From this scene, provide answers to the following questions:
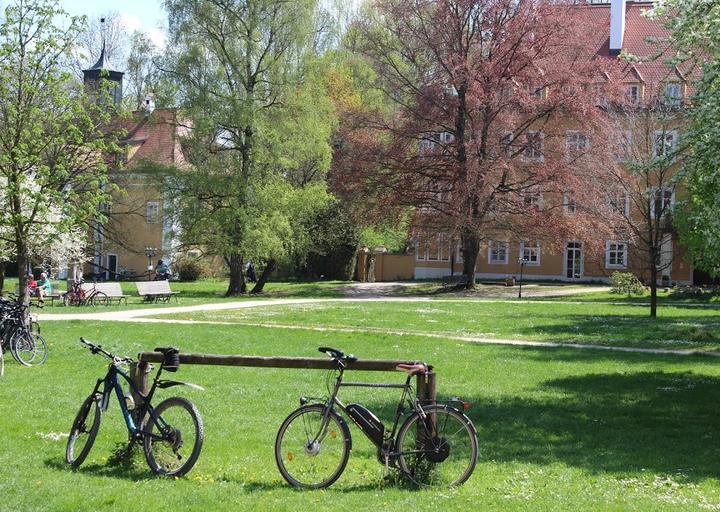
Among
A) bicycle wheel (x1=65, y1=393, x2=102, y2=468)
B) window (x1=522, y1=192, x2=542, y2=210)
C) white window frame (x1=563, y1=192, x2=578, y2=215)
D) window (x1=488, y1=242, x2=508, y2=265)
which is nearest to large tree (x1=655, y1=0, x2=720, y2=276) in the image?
bicycle wheel (x1=65, y1=393, x2=102, y2=468)

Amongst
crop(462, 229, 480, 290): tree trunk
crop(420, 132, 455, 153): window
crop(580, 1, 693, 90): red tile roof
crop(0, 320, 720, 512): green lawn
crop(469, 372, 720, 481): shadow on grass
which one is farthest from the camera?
crop(580, 1, 693, 90): red tile roof

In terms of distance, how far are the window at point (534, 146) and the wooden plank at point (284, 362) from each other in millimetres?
34642

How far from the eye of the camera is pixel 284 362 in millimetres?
7543

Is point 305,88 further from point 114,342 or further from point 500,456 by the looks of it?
point 500,456

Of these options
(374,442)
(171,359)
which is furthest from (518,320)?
(171,359)

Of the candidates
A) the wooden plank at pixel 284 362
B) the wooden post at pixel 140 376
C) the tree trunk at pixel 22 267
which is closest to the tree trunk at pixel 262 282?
the tree trunk at pixel 22 267

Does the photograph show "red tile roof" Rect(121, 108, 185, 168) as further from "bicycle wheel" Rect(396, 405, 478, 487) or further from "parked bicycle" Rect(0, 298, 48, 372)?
"bicycle wheel" Rect(396, 405, 478, 487)

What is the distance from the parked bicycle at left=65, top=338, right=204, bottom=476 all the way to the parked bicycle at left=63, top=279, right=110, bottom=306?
916 inches

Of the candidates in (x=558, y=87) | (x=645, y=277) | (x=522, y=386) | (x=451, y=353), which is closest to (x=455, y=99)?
(x=558, y=87)

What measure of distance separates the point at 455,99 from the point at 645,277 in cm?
1534

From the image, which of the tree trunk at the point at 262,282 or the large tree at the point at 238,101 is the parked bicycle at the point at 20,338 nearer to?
the large tree at the point at 238,101

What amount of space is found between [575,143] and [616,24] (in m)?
14.7

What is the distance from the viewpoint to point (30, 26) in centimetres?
1600

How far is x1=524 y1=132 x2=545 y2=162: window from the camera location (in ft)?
134
